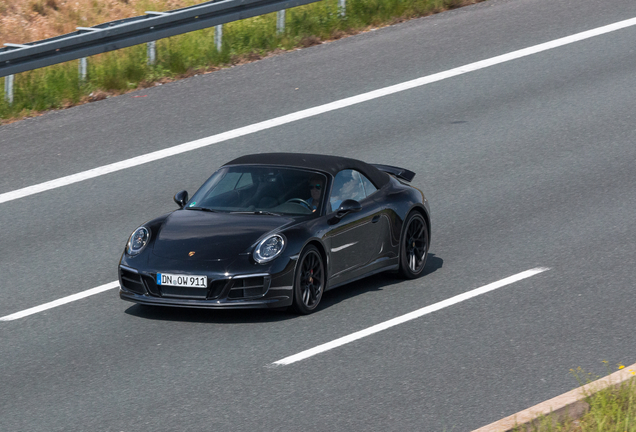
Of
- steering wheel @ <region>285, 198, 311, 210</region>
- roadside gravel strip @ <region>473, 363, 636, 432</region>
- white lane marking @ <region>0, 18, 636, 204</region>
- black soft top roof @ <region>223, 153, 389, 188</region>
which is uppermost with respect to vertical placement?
roadside gravel strip @ <region>473, 363, 636, 432</region>

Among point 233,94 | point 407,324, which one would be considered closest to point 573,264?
point 407,324

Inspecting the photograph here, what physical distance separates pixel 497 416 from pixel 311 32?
1251 cm

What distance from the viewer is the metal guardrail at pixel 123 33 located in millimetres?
16297

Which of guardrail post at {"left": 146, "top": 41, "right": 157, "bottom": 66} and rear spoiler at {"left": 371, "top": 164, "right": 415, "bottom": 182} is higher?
rear spoiler at {"left": 371, "top": 164, "right": 415, "bottom": 182}

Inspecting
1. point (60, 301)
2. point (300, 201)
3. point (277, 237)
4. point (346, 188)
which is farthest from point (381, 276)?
point (60, 301)

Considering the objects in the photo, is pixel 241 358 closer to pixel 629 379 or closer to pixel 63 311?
pixel 63 311

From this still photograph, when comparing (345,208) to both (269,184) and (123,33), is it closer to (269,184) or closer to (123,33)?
(269,184)

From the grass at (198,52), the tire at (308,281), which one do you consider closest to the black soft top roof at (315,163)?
the tire at (308,281)

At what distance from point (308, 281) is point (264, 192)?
44.3 inches

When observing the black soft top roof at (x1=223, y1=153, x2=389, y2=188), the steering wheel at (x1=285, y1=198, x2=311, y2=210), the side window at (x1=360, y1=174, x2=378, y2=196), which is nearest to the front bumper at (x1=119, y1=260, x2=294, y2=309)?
the steering wheel at (x1=285, y1=198, x2=311, y2=210)

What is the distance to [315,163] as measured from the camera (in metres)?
10.7

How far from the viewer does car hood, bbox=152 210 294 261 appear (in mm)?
9461

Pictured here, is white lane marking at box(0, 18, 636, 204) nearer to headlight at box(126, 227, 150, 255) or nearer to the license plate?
headlight at box(126, 227, 150, 255)

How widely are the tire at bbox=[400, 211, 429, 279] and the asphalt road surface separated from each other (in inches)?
6.7
